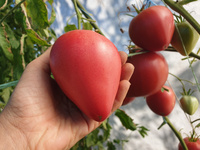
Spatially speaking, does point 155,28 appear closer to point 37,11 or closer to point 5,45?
point 37,11

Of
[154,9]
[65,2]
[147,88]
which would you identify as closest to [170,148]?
[147,88]

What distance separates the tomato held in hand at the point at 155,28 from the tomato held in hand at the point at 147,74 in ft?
0.12

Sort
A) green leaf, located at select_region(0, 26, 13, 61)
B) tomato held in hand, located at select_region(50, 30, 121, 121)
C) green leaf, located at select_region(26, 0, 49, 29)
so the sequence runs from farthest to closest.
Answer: green leaf, located at select_region(0, 26, 13, 61) < green leaf, located at select_region(26, 0, 49, 29) < tomato held in hand, located at select_region(50, 30, 121, 121)

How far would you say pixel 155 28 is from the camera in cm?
42

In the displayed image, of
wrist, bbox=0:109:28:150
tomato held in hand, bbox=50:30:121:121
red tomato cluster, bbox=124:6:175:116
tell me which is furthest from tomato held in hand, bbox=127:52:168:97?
wrist, bbox=0:109:28:150

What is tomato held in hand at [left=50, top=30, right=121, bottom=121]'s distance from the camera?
294 millimetres

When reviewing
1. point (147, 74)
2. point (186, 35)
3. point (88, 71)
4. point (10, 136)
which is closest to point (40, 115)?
point (10, 136)

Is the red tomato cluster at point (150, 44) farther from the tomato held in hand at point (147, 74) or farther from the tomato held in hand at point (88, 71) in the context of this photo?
the tomato held in hand at point (88, 71)

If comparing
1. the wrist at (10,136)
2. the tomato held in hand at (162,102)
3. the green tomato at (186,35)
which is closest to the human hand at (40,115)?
the wrist at (10,136)

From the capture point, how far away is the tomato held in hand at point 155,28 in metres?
0.42

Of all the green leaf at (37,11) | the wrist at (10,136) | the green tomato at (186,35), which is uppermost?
the green leaf at (37,11)

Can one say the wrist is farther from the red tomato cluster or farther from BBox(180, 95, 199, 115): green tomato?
BBox(180, 95, 199, 115): green tomato

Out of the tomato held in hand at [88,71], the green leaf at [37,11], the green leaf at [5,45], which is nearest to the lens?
the tomato held in hand at [88,71]

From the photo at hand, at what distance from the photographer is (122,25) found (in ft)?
3.20
